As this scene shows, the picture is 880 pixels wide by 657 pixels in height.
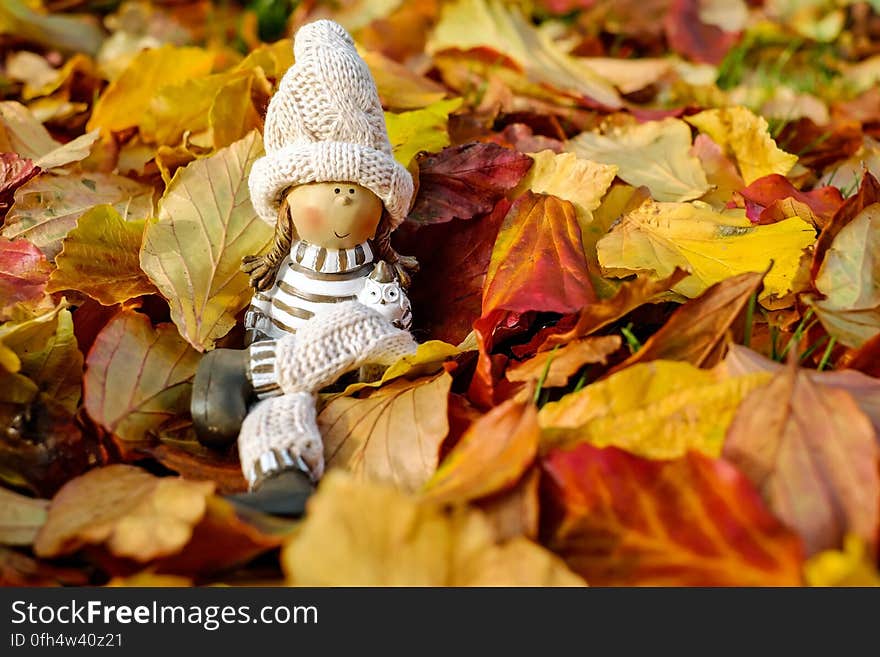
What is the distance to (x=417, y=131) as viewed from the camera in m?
1.40

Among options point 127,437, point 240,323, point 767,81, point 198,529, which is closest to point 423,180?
point 240,323

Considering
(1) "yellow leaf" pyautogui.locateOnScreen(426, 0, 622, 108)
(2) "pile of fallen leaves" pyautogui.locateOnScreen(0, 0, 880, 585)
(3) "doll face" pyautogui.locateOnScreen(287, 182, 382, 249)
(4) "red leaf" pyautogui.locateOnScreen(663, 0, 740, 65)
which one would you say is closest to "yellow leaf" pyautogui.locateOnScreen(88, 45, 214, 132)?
(2) "pile of fallen leaves" pyautogui.locateOnScreen(0, 0, 880, 585)

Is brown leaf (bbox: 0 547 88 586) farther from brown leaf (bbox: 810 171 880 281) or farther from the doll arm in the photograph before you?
brown leaf (bbox: 810 171 880 281)

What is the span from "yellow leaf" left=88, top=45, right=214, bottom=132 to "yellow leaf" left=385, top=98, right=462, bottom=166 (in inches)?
17.1

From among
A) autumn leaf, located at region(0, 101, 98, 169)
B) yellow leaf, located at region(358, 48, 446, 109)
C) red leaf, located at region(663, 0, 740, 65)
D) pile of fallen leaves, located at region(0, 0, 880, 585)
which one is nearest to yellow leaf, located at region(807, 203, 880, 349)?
pile of fallen leaves, located at region(0, 0, 880, 585)

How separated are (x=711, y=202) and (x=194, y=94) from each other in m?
0.86

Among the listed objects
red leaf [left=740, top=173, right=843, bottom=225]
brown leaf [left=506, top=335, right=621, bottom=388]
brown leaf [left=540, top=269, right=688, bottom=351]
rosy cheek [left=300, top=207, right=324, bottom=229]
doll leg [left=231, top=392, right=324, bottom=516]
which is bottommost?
doll leg [left=231, top=392, right=324, bottom=516]

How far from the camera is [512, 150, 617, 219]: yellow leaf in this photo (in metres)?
1.24

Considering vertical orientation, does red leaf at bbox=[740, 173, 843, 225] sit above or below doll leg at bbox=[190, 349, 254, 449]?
above

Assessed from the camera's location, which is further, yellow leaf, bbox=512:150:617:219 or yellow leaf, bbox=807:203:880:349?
yellow leaf, bbox=512:150:617:219

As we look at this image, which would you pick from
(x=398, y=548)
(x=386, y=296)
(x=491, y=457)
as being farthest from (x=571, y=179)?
(x=398, y=548)

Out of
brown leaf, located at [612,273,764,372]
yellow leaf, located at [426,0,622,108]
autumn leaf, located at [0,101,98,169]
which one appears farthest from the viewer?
yellow leaf, located at [426,0,622,108]

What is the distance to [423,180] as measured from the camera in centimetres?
132

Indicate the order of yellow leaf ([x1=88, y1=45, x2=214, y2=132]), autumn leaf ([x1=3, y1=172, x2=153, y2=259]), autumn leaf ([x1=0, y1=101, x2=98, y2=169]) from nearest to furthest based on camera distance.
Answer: autumn leaf ([x1=3, y1=172, x2=153, y2=259])
autumn leaf ([x1=0, y1=101, x2=98, y2=169])
yellow leaf ([x1=88, y1=45, x2=214, y2=132])
